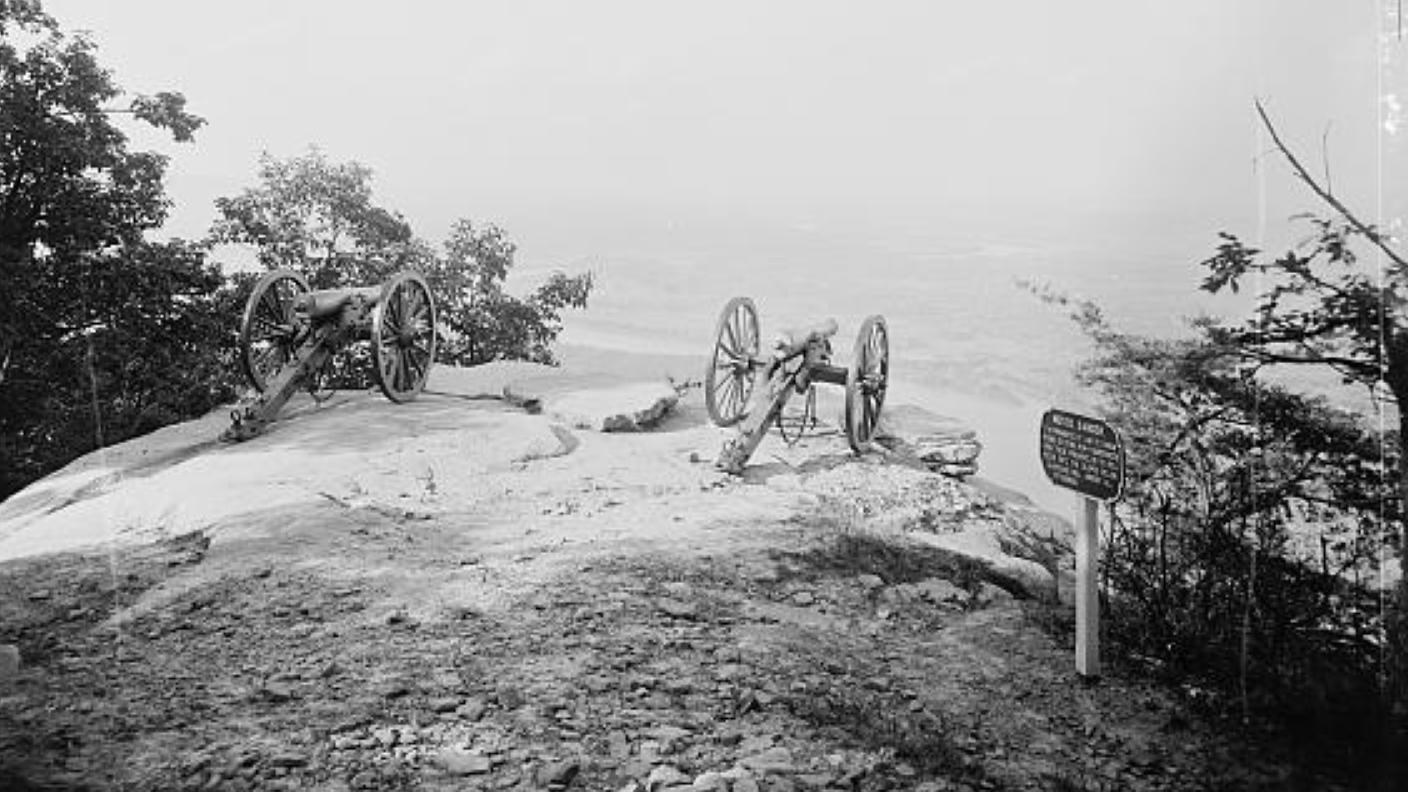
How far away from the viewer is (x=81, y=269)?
38.4 feet

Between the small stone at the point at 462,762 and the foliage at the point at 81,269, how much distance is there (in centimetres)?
959

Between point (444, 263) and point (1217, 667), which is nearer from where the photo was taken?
point (1217, 667)

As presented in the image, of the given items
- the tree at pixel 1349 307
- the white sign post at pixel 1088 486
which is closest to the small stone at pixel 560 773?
the white sign post at pixel 1088 486

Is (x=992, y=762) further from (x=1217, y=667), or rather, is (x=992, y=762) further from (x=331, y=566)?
(x=331, y=566)

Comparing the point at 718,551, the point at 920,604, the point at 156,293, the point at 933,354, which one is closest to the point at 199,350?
the point at 156,293

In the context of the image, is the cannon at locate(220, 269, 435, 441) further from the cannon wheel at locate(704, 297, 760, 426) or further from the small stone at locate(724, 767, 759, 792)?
the small stone at locate(724, 767, 759, 792)

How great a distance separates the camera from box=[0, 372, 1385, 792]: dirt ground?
3.62m

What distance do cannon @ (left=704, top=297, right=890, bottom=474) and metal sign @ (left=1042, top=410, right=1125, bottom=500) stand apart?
12.0ft

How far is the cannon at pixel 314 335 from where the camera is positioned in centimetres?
933

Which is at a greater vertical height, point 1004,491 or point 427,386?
point 427,386

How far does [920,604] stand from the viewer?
17.6ft

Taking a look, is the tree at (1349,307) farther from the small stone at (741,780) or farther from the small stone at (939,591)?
the small stone at (741,780)

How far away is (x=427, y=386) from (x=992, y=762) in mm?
9305

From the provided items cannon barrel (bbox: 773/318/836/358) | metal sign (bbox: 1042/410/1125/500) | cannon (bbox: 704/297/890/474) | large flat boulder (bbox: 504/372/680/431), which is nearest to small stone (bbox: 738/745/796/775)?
metal sign (bbox: 1042/410/1125/500)
